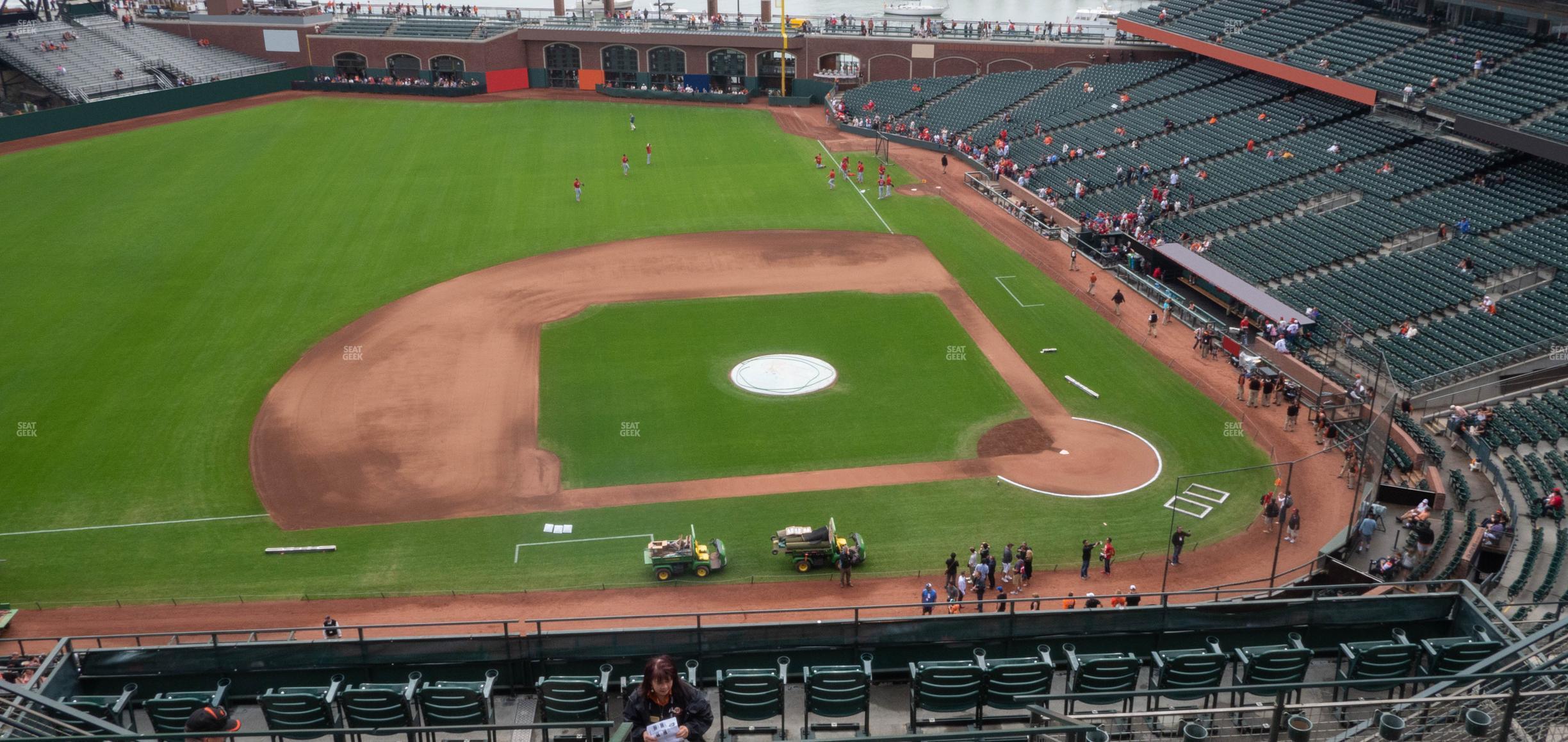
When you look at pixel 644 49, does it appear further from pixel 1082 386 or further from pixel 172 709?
pixel 172 709

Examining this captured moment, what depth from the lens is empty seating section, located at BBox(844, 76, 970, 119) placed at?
80000 millimetres

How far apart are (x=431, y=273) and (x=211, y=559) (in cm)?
2281

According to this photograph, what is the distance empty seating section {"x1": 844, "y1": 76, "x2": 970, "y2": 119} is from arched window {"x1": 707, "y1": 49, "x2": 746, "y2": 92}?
972cm

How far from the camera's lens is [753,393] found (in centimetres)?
4028

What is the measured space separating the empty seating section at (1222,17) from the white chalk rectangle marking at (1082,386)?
37013 mm

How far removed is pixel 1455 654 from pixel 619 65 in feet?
273

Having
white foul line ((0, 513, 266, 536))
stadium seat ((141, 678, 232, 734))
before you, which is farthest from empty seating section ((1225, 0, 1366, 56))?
stadium seat ((141, 678, 232, 734))

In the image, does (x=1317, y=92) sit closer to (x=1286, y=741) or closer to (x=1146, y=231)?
(x=1146, y=231)

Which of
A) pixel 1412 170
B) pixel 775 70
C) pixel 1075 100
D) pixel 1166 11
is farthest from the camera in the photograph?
pixel 775 70

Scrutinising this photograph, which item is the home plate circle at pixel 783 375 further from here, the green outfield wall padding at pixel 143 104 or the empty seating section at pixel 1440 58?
the green outfield wall padding at pixel 143 104

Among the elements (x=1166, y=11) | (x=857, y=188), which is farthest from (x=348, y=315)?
(x=1166, y=11)

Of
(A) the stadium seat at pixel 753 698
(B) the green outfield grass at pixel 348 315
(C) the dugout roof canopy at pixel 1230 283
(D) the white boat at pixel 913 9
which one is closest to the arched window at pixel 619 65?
(B) the green outfield grass at pixel 348 315

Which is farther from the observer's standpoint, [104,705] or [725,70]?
[725,70]

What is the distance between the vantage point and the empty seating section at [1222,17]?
67375mm
